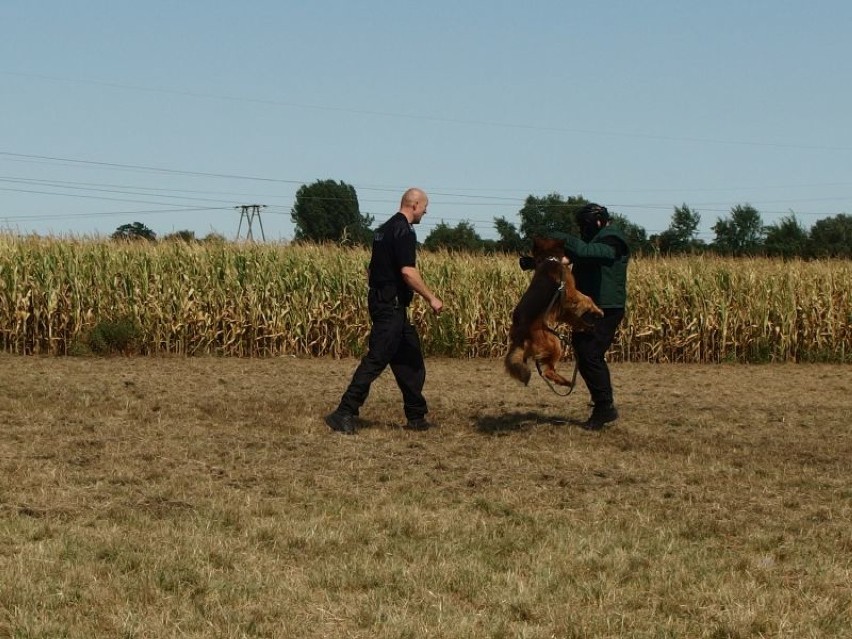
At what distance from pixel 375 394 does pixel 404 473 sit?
5.29 m

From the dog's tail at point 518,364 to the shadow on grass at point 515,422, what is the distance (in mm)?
884

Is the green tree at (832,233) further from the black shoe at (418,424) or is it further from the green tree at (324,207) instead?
the black shoe at (418,424)

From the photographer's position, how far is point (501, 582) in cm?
479

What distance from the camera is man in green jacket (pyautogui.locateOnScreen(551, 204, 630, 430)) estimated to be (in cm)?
930

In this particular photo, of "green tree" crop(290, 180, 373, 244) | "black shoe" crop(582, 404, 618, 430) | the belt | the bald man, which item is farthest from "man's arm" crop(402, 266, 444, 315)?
"green tree" crop(290, 180, 373, 244)

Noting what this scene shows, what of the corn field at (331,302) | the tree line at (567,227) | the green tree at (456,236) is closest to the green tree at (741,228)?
the tree line at (567,227)

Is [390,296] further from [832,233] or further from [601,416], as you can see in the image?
[832,233]

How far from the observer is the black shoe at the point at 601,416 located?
9742 mm

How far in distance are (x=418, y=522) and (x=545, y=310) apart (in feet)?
10.6

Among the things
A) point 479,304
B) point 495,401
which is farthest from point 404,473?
point 479,304

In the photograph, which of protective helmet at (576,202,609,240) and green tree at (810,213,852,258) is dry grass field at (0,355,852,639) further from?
green tree at (810,213,852,258)

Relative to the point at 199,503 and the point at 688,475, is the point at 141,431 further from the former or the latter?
the point at 688,475

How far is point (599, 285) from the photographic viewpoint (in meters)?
9.30

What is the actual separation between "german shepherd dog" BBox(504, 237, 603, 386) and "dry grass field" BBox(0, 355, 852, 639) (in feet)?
2.27
